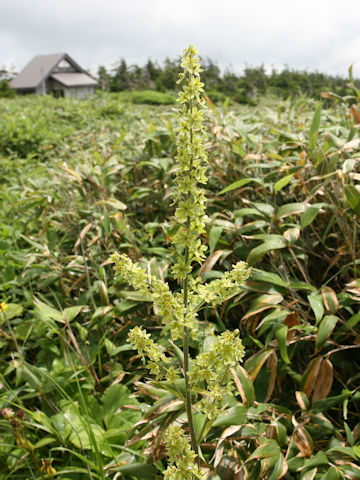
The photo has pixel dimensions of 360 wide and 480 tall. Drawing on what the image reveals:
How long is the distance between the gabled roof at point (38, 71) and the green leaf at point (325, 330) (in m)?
29.6

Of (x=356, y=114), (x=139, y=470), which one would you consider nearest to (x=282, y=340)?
(x=139, y=470)

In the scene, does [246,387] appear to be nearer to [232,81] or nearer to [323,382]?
[323,382]

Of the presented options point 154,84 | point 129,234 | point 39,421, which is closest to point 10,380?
point 39,421

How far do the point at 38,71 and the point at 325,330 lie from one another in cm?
3337

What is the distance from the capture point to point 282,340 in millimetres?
1341

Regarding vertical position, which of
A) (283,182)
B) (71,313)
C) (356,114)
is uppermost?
(356,114)

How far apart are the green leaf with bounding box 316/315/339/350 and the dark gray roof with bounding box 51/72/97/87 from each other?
96.6ft

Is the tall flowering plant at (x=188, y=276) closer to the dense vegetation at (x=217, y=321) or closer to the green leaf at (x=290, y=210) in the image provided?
the dense vegetation at (x=217, y=321)

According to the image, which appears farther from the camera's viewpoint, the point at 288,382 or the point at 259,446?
the point at 288,382

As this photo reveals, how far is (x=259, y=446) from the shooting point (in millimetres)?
1130

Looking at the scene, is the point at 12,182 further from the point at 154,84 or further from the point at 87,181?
the point at 154,84

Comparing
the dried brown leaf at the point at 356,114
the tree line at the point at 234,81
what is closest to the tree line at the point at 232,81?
the tree line at the point at 234,81

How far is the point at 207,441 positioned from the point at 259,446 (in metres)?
0.16

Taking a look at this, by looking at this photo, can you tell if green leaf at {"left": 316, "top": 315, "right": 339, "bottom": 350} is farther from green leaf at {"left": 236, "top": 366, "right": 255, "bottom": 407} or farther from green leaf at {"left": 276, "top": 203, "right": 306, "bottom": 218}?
green leaf at {"left": 276, "top": 203, "right": 306, "bottom": 218}
